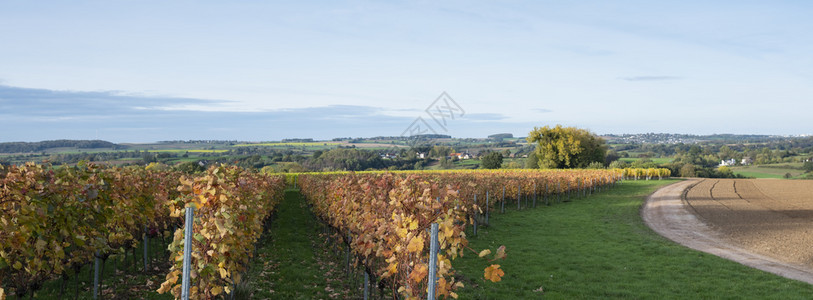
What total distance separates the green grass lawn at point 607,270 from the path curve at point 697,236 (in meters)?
0.63

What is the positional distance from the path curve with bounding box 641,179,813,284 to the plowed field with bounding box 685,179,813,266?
44 centimetres

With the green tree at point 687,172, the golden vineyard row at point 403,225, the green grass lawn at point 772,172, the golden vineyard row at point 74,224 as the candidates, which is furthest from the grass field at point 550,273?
the green grass lawn at point 772,172

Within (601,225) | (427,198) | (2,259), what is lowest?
(601,225)

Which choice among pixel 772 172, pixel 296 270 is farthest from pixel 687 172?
pixel 296 270

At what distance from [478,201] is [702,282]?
1430 cm

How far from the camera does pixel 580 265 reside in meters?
12.7

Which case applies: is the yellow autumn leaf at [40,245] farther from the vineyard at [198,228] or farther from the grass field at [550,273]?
the grass field at [550,273]

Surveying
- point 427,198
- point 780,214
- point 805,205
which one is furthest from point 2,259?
point 805,205

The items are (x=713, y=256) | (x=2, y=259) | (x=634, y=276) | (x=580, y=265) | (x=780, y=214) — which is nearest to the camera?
(x=2, y=259)

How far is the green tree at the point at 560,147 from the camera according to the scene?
6488 cm

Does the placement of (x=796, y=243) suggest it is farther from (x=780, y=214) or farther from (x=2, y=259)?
(x=2, y=259)

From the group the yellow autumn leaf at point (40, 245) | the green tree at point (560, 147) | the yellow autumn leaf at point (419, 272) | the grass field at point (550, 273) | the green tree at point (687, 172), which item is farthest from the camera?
the green tree at point (687, 172)

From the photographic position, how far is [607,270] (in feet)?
39.8

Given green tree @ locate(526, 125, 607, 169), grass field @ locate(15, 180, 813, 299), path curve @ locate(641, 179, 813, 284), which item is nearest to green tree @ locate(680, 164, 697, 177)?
green tree @ locate(526, 125, 607, 169)
